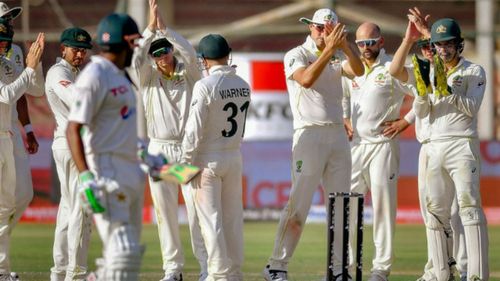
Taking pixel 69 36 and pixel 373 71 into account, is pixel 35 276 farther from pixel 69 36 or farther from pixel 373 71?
pixel 373 71

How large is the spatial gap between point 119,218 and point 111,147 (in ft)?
1.59

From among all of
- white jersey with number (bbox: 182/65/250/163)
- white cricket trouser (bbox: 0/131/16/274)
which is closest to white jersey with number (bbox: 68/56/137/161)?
white jersey with number (bbox: 182/65/250/163)

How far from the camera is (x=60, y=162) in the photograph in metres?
11.4

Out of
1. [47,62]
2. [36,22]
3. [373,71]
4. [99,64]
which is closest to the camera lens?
[99,64]

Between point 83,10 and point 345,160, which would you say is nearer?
point 345,160

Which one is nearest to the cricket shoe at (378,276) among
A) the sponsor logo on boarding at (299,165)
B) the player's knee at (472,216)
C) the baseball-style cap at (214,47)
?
the player's knee at (472,216)

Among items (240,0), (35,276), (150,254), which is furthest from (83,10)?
(35,276)

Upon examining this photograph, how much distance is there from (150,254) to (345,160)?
195 inches

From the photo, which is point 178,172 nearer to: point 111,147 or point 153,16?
point 111,147

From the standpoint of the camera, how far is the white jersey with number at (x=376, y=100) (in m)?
12.1

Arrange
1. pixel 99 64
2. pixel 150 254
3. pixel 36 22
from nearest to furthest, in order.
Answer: pixel 99 64
pixel 150 254
pixel 36 22

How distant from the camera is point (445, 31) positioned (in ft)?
36.2

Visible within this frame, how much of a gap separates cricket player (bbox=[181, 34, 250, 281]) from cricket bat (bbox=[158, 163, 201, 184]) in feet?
6.04

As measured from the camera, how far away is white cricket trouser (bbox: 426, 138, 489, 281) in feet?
36.7
